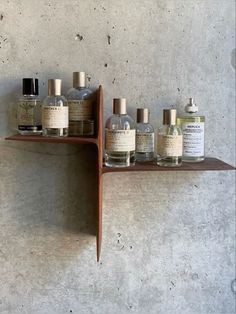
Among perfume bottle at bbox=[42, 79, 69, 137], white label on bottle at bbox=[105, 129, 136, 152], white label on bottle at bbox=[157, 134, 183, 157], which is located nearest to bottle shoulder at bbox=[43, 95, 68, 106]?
perfume bottle at bbox=[42, 79, 69, 137]

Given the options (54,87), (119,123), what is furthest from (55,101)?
(119,123)

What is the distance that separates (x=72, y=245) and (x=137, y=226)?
0.50 ft

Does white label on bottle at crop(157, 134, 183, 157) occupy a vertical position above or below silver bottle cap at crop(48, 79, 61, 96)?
below

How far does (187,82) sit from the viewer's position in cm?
80

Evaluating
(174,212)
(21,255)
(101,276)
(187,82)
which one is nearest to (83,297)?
(101,276)

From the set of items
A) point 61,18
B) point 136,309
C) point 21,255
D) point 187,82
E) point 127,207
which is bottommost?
point 136,309

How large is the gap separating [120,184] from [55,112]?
0.23 m

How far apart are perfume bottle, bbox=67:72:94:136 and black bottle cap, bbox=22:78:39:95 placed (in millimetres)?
69

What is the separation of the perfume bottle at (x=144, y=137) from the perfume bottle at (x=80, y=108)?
0.32ft

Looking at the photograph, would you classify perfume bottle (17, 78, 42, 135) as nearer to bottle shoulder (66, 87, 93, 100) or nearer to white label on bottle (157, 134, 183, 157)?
bottle shoulder (66, 87, 93, 100)

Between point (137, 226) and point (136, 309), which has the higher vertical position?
point (137, 226)

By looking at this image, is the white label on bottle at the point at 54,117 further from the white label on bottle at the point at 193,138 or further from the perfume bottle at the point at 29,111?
the white label on bottle at the point at 193,138

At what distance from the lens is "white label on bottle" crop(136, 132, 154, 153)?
0.74 metres

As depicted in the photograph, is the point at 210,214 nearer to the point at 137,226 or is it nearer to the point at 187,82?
the point at 137,226
